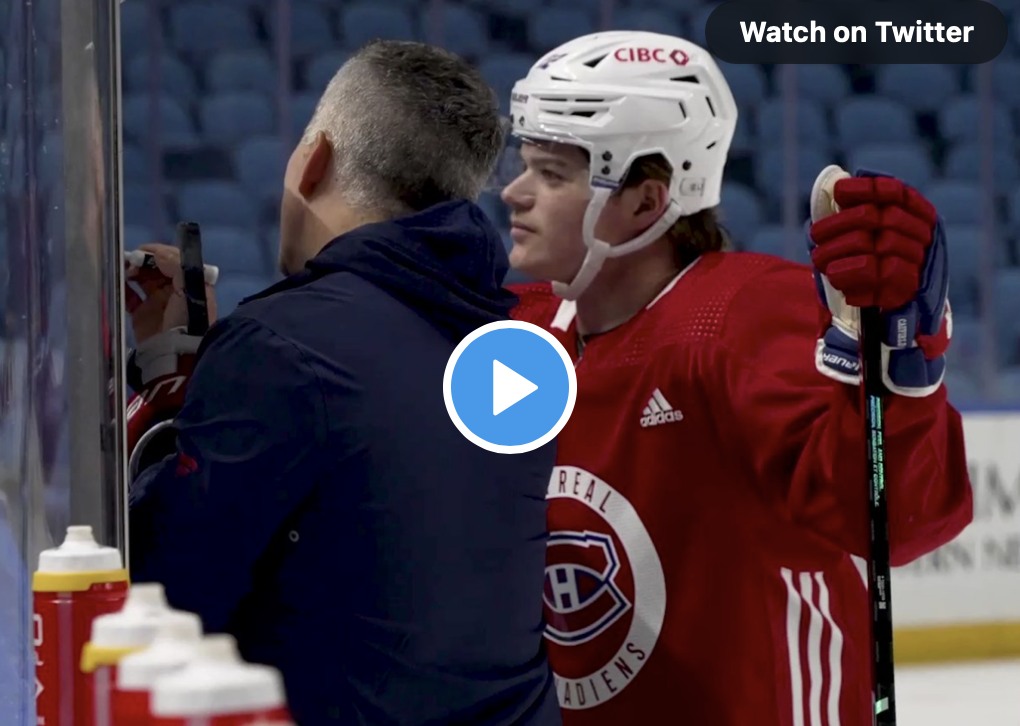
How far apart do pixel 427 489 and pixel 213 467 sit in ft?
0.46

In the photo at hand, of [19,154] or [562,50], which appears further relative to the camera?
[562,50]

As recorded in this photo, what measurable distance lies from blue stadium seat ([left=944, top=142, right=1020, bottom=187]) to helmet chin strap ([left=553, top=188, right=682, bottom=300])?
4.20m

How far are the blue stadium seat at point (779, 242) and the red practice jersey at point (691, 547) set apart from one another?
3499mm

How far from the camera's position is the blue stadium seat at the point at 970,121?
5578 millimetres

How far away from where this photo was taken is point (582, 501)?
58.2 inches

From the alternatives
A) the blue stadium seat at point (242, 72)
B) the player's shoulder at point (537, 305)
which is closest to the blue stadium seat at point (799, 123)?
the blue stadium seat at point (242, 72)

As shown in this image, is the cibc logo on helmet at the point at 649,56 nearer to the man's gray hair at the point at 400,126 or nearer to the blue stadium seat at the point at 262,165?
the man's gray hair at the point at 400,126

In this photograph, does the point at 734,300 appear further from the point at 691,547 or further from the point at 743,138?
the point at 743,138

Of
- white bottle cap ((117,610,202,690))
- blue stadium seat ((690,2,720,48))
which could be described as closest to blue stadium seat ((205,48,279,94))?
blue stadium seat ((690,2,720,48))

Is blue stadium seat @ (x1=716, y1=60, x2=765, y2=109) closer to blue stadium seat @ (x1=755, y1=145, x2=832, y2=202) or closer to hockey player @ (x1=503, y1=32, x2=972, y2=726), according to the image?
blue stadium seat @ (x1=755, y1=145, x2=832, y2=202)

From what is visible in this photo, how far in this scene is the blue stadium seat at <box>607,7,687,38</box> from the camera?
5316mm

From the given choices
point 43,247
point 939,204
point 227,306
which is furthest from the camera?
point 939,204

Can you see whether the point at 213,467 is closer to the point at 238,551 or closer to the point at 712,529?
the point at 238,551

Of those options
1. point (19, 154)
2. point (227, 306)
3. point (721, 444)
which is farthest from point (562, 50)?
point (227, 306)
